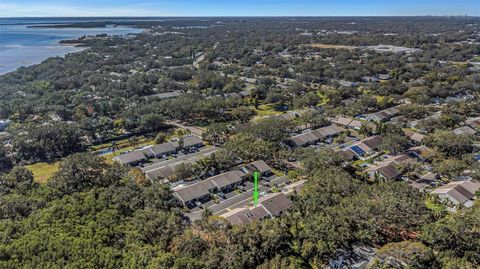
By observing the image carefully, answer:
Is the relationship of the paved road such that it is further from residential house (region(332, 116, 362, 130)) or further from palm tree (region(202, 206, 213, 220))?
residential house (region(332, 116, 362, 130))

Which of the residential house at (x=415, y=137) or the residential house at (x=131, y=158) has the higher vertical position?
the residential house at (x=415, y=137)

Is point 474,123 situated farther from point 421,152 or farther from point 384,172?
point 384,172

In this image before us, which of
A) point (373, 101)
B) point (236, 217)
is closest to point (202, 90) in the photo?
point (373, 101)

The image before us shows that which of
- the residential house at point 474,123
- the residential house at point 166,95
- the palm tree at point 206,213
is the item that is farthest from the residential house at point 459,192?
the residential house at point 166,95

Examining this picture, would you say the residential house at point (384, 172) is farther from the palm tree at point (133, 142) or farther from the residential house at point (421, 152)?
the palm tree at point (133, 142)

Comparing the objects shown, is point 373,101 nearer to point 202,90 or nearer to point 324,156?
point 324,156

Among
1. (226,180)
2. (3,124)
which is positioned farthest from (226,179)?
(3,124)
